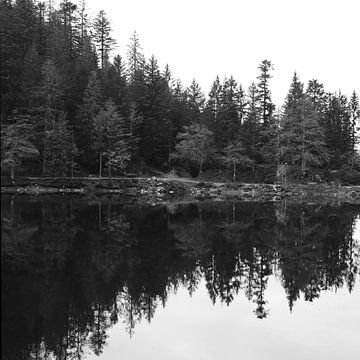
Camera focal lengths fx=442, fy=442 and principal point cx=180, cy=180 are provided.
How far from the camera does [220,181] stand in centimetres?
6631

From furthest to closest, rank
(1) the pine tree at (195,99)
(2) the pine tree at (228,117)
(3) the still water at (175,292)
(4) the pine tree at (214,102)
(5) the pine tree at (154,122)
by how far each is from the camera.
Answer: (1) the pine tree at (195,99)
(4) the pine tree at (214,102)
(2) the pine tree at (228,117)
(5) the pine tree at (154,122)
(3) the still water at (175,292)

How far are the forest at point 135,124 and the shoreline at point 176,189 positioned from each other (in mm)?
2250

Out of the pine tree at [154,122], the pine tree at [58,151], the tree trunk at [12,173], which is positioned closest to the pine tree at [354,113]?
the pine tree at [154,122]

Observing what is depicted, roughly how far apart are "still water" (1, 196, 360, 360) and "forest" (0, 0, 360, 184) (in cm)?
3282

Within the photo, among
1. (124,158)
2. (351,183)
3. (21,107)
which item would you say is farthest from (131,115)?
(351,183)

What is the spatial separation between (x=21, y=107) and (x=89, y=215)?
3399 centimetres

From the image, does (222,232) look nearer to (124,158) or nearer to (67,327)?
(67,327)

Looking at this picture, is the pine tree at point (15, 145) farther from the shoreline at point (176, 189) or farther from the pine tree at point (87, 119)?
the pine tree at point (87, 119)

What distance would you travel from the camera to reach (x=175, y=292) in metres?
14.2

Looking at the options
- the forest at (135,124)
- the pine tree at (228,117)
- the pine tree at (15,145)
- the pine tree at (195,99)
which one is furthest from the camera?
the pine tree at (195,99)

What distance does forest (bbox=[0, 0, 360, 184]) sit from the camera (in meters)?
57.5

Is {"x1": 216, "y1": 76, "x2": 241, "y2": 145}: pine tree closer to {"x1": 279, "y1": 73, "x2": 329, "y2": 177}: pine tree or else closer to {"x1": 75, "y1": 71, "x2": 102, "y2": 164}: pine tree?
{"x1": 279, "y1": 73, "x2": 329, "y2": 177}: pine tree

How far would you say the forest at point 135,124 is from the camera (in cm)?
5753

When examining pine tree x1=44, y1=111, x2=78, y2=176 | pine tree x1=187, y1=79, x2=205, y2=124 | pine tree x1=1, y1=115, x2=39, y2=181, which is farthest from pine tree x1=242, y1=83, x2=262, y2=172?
pine tree x1=1, y1=115, x2=39, y2=181
